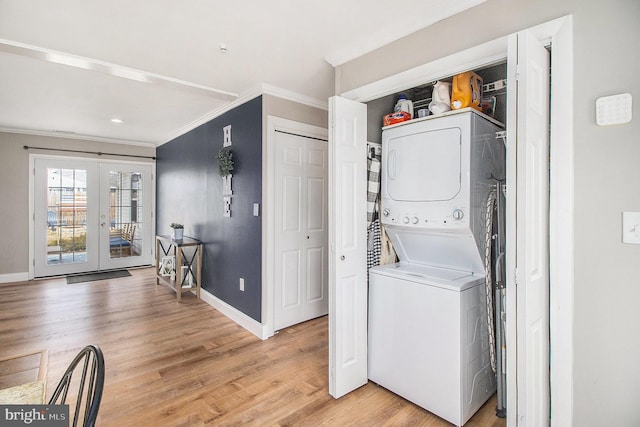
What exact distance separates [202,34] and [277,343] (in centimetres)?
257

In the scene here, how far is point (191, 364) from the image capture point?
2.59 m

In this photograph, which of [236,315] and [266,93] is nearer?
[266,93]

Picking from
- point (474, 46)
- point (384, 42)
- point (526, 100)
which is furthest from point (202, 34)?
point (526, 100)

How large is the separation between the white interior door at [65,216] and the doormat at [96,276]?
0.74ft

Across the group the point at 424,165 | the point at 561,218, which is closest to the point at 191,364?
the point at 424,165

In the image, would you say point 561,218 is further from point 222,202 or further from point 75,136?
point 75,136

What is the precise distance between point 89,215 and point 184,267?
2689 millimetres

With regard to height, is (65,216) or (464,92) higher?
(464,92)

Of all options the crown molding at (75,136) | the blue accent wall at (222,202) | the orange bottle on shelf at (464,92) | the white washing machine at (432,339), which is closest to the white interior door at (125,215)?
the crown molding at (75,136)

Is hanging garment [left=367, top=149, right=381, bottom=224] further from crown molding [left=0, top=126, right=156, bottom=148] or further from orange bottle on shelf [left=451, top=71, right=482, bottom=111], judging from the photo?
crown molding [left=0, top=126, right=156, bottom=148]

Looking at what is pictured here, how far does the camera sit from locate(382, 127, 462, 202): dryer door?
195 centimetres

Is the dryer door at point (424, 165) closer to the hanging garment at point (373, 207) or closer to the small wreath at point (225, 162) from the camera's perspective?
the hanging garment at point (373, 207)

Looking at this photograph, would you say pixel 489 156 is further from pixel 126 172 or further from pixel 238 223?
pixel 126 172

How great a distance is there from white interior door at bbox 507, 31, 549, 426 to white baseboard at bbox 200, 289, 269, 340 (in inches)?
87.5
